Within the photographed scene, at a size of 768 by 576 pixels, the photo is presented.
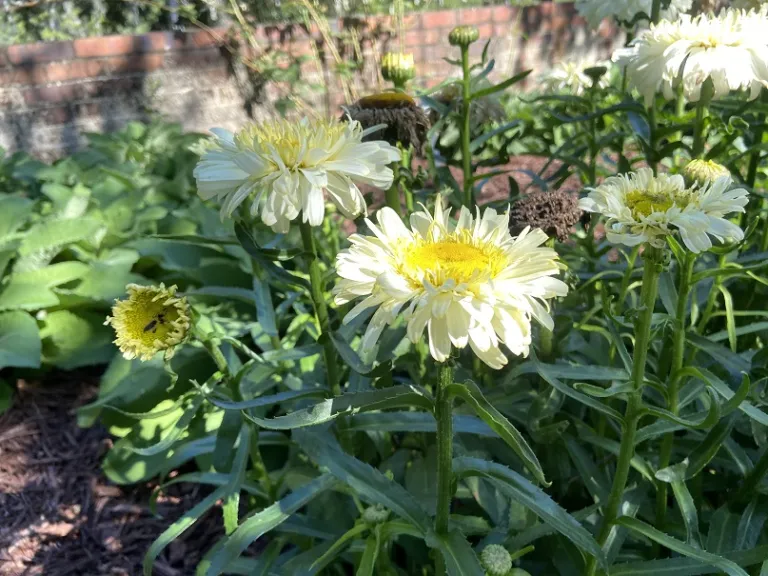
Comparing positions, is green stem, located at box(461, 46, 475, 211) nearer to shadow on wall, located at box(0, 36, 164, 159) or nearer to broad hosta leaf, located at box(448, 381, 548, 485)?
broad hosta leaf, located at box(448, 381, 548, 485)

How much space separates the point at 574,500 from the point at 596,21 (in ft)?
5.09

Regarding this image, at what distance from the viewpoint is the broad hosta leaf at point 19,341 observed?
2.00 metres

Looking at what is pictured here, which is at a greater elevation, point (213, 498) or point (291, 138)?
point (291, 138)

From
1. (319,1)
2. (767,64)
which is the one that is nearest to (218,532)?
(767,64)

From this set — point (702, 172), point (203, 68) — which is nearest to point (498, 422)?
point (702, 172)

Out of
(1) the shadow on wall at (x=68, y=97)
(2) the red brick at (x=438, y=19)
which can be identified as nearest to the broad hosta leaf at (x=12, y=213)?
(1) the shadow on wall at (x=68, y=97)

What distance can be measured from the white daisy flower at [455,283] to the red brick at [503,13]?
515 cm

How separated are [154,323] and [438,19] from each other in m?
4.76

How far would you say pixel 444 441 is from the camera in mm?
1001

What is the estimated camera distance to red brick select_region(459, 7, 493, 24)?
5418mm

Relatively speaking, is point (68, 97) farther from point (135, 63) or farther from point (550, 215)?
point (550, 215)

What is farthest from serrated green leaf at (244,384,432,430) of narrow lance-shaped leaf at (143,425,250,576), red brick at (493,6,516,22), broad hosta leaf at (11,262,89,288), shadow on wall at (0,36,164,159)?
red brick at (493,6,516,22)

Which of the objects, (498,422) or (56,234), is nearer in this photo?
(498,422)

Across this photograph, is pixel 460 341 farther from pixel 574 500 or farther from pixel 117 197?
pixel 117 197
